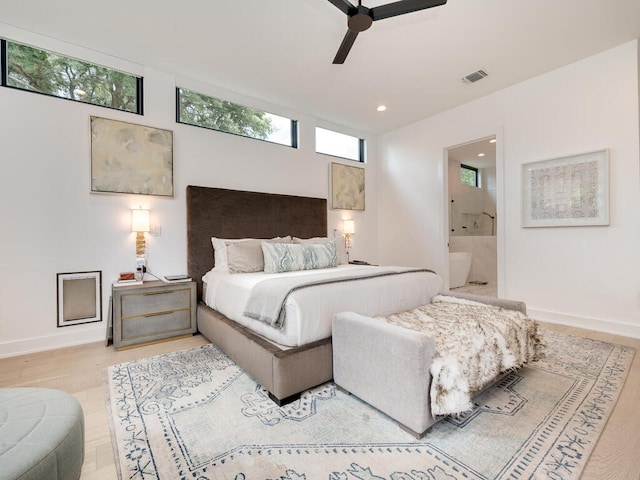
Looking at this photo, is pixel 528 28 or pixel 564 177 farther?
pixel 564 177

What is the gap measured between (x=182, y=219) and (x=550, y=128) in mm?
4546

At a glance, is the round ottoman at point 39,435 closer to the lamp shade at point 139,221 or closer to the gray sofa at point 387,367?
the gray sofa at point 387,367

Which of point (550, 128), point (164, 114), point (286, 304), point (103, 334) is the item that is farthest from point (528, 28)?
point (103, 334)

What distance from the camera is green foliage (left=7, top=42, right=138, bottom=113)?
2.72 m

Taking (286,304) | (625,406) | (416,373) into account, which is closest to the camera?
(416,373)

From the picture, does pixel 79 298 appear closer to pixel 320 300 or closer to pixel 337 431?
pixel 320 300

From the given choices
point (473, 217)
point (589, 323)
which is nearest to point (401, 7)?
point (589, 323)

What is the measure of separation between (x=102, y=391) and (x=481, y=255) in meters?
6.68

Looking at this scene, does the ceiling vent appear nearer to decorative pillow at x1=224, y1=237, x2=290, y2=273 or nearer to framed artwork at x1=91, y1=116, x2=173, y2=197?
decorative pillow at x1=224, y1=237, x2=290, y2=273

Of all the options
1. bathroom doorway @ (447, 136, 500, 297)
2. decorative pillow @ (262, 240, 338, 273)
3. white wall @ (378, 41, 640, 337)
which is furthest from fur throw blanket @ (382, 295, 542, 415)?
bathroom doorway @ (447, 136, 500, 297)

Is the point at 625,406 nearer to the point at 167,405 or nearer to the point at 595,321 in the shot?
the point at 595,321

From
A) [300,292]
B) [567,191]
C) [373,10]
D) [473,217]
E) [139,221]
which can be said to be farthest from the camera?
[473,217]

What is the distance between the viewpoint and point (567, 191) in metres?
3.37

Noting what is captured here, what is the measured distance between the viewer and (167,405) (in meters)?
1.87
